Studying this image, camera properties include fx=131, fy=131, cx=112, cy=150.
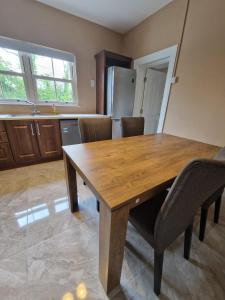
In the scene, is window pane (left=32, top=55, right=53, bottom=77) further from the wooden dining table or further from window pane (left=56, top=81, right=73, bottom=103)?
the wooden dining table

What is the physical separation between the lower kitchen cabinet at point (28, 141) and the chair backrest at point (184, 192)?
7.56ft

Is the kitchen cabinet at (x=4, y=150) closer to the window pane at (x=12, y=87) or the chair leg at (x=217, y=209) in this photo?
the window pane at (x=12, y=87)

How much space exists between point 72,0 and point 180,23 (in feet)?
5.88

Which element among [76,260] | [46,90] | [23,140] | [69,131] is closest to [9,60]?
[46,90]

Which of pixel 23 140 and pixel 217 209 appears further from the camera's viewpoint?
pixel 23 140

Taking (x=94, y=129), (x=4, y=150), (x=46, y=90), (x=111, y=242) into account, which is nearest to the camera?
(x=111, y=242)

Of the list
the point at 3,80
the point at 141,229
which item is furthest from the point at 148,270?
the point at 3,80

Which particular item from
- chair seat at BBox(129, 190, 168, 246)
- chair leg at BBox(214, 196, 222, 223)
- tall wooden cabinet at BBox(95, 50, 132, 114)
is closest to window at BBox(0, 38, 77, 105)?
tall wooden cabinet at BBox(95, 50, 132, 114)

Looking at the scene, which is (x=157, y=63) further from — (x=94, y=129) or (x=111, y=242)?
(x=111, y=242)

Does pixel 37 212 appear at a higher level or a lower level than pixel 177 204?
lower

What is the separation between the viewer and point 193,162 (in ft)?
1.51

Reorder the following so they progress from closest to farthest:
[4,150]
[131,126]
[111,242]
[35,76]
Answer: [111,242]
[131,126]
[4,150]
[35,76]

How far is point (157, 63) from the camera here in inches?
107

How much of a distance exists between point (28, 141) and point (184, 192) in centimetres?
247
